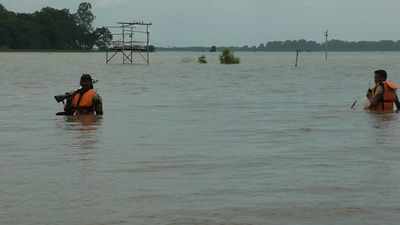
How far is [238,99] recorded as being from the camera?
30734 mm

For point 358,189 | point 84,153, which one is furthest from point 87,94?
point 358,189

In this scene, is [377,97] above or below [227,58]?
above

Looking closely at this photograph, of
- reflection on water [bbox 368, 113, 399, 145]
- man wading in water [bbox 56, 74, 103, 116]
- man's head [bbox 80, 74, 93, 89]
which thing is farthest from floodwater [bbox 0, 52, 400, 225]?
man's head [bbox 80, 74, 93, 89]

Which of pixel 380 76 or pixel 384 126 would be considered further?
pixel 380 76

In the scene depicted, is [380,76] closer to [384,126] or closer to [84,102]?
[384,126]

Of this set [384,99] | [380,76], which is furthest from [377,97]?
[380,76]

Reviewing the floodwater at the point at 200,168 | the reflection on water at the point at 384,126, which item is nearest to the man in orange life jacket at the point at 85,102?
the floodwater at the point at 200,168

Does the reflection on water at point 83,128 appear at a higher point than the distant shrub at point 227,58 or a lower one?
higher

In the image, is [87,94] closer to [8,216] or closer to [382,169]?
[382,169]

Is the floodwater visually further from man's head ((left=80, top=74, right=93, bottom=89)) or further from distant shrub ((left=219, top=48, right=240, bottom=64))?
distant shrub ((left=219, top=48, right=240, bottom=64))

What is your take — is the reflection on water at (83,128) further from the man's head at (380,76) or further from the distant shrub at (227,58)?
the distant shrub at (227,58)

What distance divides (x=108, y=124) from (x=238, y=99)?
1144cm

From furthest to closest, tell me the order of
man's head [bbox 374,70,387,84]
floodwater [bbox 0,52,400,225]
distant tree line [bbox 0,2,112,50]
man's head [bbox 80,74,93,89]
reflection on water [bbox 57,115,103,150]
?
distant tree line [bbox 0,2,112,50] → man's head [bbox 374,70,387,84] → man's head [bbox 80,74,93,89] → reflection on water [bbox 57,115,103,150] → floodwater [bbox 0,52,400,225]

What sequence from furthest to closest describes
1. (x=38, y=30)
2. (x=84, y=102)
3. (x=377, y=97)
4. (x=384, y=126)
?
(x=38, y=30)
(x=377, y=97)
(x=84, y=102)
(x=384, y=126)
